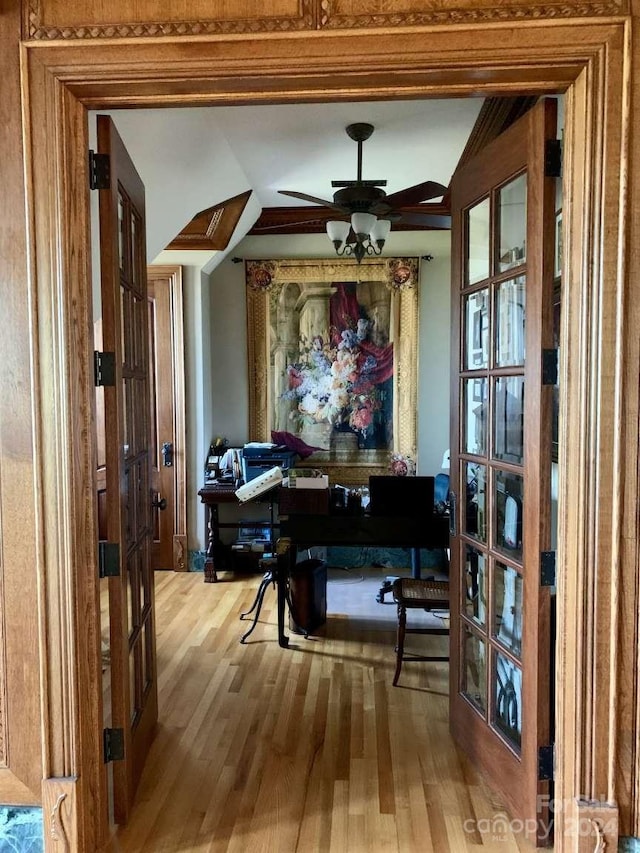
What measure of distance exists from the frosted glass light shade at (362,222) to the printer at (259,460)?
2.12 m

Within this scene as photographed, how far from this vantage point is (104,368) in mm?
1798

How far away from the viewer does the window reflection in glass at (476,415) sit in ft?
7.20

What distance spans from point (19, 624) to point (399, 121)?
2987 millimetres

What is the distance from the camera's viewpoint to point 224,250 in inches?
189

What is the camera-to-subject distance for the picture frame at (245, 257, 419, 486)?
5.06m

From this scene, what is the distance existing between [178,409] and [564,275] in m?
3.79

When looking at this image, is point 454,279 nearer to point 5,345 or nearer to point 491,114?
point 491,114

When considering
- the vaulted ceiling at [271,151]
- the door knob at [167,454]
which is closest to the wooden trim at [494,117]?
the vaulted ceiling at [271,151]

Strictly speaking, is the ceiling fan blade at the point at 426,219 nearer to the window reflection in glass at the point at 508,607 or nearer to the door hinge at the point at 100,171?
the door hinge at the point at 100,171

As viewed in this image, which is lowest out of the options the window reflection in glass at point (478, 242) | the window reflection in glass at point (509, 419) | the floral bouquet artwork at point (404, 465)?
the floral bouquet artwork at point (404, 465)

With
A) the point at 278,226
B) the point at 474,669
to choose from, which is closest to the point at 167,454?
the point at 278,226

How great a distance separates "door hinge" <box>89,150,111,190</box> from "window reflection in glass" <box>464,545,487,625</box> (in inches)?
71.5

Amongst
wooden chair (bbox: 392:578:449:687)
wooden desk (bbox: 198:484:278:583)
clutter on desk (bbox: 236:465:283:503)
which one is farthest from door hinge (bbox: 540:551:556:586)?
wooden desk (bbox: 198:484:278:583)

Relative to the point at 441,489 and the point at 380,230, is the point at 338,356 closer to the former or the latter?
the point at 441,489
